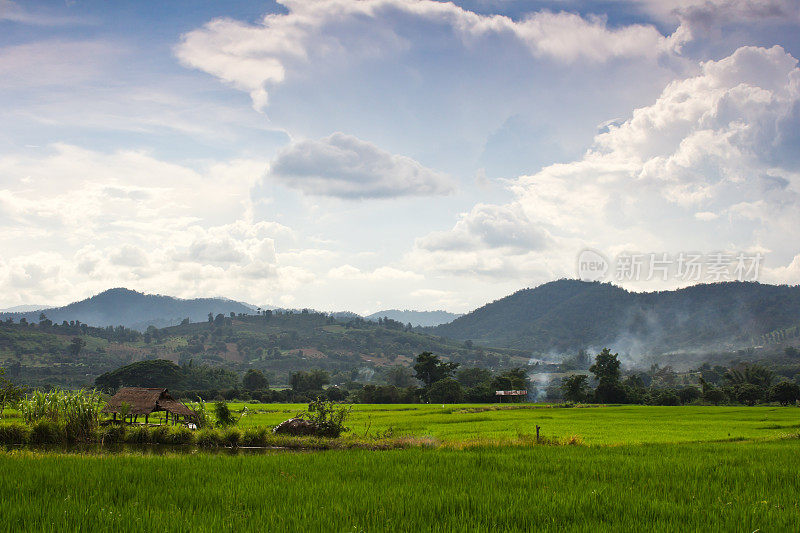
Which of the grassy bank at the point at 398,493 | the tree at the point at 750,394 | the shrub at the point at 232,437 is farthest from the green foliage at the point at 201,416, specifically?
the tree at the point at 750,394

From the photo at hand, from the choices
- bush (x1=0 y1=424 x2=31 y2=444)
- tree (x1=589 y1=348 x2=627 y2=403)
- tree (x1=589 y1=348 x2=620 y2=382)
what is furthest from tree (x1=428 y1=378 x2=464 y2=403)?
bush (x1=0 y1=424 x2=31 y2=444)

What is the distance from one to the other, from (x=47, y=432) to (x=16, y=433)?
955 millimetres

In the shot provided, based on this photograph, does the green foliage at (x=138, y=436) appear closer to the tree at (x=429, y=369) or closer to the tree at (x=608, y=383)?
the tree at (x=608, y=383)

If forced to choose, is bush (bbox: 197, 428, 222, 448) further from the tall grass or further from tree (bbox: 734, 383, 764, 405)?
tree (bbox: 734, 383, 764, 405)

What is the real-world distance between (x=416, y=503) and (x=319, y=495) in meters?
1.88

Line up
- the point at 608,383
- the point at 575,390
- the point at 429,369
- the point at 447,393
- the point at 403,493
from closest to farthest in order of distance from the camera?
the point at 403,493 < the point at 608,383 < the point at 575,390 < the point at 447,393 < the point at 429,369

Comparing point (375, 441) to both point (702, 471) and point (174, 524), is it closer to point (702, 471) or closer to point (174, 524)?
point (702, 471)

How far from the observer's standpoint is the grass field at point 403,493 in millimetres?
7820

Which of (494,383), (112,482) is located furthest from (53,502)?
(494,383)

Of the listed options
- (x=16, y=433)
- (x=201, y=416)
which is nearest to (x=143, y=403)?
(x=201, y=416)

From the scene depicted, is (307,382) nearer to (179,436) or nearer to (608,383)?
(608,383)

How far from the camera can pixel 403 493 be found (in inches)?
384

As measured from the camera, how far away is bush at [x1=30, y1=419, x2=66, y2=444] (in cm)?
1988

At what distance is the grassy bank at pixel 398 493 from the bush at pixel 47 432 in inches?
254
